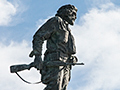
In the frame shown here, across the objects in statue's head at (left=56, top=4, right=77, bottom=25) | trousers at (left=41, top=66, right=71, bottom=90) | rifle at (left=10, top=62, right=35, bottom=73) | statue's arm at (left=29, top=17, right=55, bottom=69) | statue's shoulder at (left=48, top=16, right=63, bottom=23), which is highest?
statue's head at (left=56, top=4, right=77, bottom=25)

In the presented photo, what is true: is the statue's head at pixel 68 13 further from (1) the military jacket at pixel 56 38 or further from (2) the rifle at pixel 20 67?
(2) the rifle at pixel 20 67

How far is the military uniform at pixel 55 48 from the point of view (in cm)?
1744

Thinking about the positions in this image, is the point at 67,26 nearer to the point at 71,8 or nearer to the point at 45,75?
the point at 71,8

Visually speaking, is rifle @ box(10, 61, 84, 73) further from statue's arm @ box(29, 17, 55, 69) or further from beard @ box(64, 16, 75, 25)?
beard @ box(64, 16, 75, 25)

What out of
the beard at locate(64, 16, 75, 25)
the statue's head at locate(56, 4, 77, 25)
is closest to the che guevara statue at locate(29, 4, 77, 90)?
the statue's head at locate(56, 4, 77, 25)

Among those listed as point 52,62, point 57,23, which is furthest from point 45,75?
point 57,23

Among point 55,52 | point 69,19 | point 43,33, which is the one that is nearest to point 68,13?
point 69,19

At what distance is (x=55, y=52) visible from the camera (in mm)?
17719

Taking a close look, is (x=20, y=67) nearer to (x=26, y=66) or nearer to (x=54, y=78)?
(x=26, y=66)

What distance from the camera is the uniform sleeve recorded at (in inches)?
690

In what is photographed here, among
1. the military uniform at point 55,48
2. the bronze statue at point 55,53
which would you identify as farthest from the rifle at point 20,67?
the military uniform at point 55,48

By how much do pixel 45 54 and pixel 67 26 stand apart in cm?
128

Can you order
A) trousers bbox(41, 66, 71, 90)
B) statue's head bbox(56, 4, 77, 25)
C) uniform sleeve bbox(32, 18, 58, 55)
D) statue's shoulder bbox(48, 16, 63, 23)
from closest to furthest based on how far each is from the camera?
1. trousers bbox(41, 66, 71, 90)
2. uniform sleeve bbox(32, 18, 58, 55)
3. statue's shoulder bbox(48, 16, 63, 23)
4. statue's head bbox(56, 4, 77, 25)

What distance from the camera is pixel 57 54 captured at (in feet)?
57.9
